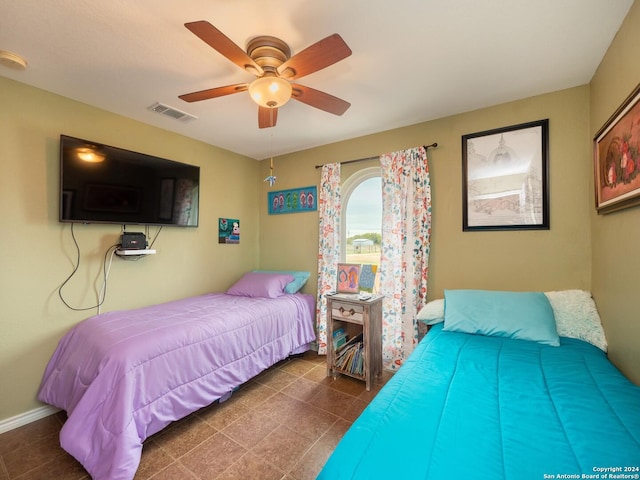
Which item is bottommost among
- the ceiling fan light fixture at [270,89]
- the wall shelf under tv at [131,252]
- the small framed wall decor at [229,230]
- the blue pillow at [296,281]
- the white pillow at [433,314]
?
the white pillow at [433,314]

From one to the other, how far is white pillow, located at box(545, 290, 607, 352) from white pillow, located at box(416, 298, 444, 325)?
73 cm

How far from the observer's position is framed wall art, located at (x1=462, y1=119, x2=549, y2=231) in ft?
7.00

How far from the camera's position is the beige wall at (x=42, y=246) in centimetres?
193

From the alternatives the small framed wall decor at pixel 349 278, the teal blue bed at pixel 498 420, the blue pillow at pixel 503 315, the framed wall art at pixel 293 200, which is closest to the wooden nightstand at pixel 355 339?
the small framed wall decor at pixel 349 278

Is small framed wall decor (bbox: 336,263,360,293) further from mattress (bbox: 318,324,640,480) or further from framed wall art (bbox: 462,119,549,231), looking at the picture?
mattress (bbox: 318,324,640,480)

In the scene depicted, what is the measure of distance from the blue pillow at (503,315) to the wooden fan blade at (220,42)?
2.11m

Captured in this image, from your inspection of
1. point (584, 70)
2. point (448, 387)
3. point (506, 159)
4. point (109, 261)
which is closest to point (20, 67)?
point (109, 261)

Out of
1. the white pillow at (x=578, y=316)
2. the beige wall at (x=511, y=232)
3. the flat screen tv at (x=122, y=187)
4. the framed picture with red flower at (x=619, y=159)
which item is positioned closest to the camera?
the framed picture with red flower at (x=619, y=159)

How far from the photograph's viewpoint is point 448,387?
123 centimetres

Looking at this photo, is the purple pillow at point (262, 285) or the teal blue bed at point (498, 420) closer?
the teal blue bed at point (498, 420)

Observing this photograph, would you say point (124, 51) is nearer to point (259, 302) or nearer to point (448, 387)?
point (259, 302)

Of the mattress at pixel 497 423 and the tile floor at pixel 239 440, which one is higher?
the mattress at pixel 497 423

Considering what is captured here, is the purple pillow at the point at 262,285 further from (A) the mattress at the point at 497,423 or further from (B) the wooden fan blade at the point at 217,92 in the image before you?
(B) the wooden fan blade at the point at 217,92

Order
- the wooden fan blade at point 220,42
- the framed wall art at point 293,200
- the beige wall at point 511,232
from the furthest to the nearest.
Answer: the framed wall art at point 293,200 → the beige wall at point 511,232 → the wooden fan blade at point 220,42
